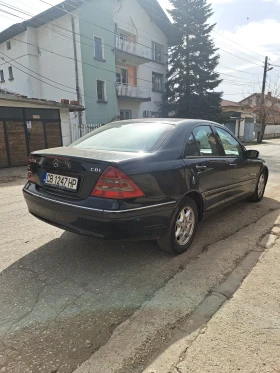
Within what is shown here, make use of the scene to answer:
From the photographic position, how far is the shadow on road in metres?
1.92

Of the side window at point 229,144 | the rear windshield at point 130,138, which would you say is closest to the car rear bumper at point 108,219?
the rear windshield at point 130,138

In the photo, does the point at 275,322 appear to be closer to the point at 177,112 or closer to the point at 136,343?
the point at 136,343

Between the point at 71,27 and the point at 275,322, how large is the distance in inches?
866

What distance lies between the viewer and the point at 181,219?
10.6 feet

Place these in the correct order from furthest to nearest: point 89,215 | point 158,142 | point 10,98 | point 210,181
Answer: point 10,98, point 210,181, point 158,142, point 89,215

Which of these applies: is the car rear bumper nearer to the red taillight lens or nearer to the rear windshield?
the red taillight lens

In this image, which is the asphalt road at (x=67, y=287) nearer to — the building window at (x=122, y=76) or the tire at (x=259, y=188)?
the tire at (x=259, y=188)

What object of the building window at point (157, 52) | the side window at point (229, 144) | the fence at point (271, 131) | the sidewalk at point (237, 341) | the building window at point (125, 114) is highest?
the building window at point (157, 52)

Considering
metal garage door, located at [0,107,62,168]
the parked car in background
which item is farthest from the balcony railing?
the parked car in background

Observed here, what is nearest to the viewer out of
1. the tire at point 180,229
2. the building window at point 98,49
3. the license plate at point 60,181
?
the license plate at point 60,181

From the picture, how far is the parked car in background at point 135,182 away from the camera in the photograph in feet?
8.59

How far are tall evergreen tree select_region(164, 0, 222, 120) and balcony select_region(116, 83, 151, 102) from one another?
3.41m

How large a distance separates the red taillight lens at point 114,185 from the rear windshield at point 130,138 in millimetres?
487

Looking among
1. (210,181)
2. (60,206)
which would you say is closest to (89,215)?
(60,206)
